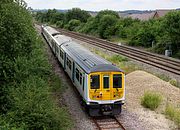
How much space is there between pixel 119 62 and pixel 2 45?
18.7 m

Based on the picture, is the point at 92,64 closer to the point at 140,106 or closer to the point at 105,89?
the point at 105,89

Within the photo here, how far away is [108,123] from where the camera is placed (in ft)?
46.9

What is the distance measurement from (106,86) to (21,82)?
3.82m

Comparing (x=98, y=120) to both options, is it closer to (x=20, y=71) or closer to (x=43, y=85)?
(x=43, y=85)

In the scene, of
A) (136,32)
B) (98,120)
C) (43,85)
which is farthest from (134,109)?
(136,32)

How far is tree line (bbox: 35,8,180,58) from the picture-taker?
125 feet

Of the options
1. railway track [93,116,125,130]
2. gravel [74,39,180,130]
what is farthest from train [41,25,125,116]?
gravel [74,39,180,130]

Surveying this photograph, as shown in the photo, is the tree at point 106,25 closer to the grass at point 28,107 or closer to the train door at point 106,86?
the train door at point 106,86

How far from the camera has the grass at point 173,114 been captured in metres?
14.4

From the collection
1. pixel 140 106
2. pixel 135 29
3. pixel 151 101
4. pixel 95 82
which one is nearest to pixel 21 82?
pixel 95 82

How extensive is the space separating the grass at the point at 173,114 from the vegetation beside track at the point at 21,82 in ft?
15.7

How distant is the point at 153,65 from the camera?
29.4 m

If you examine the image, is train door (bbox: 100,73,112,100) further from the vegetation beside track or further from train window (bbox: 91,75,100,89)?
the vegetation beside track

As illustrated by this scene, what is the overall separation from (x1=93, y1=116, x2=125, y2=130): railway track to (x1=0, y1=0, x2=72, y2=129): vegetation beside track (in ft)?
4.73
